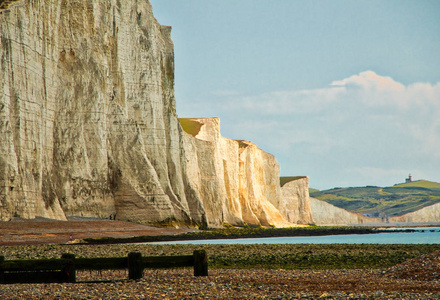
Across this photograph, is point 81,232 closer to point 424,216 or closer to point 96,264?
point 96,264

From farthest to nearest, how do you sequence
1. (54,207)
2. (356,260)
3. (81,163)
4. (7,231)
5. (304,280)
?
(81,163) → (54,207) → (7,231) → (356,260) → (304,280)

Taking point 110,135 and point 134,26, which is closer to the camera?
point 110,135

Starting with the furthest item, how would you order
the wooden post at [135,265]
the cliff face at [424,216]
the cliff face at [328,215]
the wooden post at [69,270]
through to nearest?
the cliff face at [424,216] → the cliff face at [328,215] → the wooden post at [135,265] → the wooden post at [69,270]

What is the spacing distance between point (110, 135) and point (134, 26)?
9.35 meters

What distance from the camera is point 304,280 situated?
12562mm

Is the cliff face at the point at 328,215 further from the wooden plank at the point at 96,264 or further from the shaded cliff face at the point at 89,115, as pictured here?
the wooden plank at the point at 96,264

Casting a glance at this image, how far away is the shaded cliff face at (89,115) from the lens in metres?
32.8

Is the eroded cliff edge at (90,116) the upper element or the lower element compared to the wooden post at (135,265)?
upper

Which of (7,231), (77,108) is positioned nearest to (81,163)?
(77,108)

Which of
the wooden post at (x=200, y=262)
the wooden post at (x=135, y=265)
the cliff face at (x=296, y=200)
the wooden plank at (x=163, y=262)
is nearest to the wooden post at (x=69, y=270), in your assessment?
the wooden post at (x=135, y=265)

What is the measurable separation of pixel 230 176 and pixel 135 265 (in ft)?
189

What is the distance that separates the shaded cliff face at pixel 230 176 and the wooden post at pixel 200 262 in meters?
43.6

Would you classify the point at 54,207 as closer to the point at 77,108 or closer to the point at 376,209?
the point at 77,108

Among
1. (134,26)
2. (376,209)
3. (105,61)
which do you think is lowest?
(376,209)
